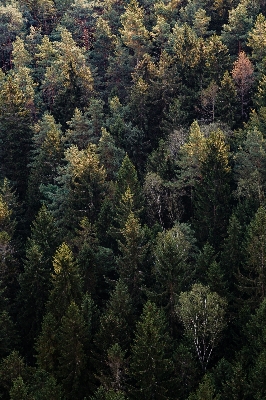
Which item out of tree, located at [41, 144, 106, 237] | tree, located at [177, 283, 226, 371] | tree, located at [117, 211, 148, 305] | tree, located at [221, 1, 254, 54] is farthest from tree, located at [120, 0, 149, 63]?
tree, located at [177, 283, 226, 371]

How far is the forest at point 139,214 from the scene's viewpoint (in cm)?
3553

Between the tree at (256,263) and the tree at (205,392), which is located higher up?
the tree at (256,263)

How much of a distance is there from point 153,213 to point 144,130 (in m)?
18.1

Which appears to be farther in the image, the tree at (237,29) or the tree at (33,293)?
the tree at (237,29)

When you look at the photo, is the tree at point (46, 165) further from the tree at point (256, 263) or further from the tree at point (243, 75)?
the tree at point (256, 263)

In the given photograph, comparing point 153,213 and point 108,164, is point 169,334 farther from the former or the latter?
point 108,164

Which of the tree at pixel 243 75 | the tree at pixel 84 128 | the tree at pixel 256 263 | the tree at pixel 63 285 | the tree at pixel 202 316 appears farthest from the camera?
the tree at pixel 243 75

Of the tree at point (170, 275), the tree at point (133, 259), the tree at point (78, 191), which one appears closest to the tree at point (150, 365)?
the tree at point (170, 275)

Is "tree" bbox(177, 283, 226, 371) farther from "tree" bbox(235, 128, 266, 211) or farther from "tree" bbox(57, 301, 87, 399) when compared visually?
Result: "tree" bbox(235, 128, 266, 211)

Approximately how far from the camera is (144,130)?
65812 millimetres

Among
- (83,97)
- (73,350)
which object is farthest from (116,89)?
(73,350)

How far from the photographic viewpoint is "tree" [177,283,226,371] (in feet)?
118

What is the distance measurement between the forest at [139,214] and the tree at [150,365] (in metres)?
0.10

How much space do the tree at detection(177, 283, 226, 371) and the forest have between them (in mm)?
142
